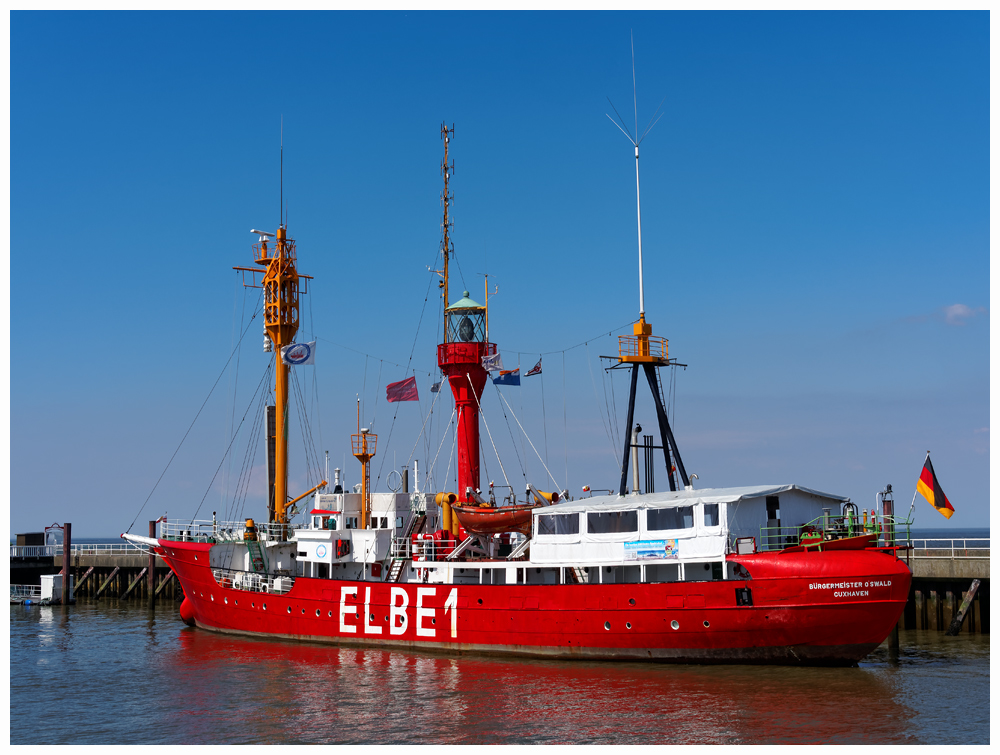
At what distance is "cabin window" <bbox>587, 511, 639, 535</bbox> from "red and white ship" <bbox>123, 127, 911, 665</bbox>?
49 mm

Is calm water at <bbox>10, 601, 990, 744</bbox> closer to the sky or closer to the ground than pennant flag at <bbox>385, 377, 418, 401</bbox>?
closer to the ground

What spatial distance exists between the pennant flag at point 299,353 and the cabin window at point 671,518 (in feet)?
58.3

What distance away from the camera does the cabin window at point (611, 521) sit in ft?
101

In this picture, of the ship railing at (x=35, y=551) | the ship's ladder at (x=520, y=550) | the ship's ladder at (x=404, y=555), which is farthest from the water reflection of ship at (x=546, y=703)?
the ship railing at (x=35, y=551)

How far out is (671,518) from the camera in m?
30.2

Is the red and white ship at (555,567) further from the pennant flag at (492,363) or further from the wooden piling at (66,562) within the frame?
the wooden piling at (66,562)

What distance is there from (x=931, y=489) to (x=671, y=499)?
7901mm

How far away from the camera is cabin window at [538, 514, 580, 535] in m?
32.0

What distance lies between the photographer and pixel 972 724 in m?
22.5

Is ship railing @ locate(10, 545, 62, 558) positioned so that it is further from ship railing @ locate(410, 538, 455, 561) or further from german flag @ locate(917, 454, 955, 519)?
german flag @ locate(917, 454, 955, 519)

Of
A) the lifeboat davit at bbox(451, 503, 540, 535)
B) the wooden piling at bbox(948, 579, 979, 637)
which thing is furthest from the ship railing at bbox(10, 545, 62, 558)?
the wooden piling at bbox(948, 579, 979, 637)

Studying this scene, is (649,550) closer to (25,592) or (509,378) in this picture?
(509,378)

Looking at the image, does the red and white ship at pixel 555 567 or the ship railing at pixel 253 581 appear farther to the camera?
the ship railing at pixel 253 581

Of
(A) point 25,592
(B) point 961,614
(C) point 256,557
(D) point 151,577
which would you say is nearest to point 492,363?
(C) point 256,557
